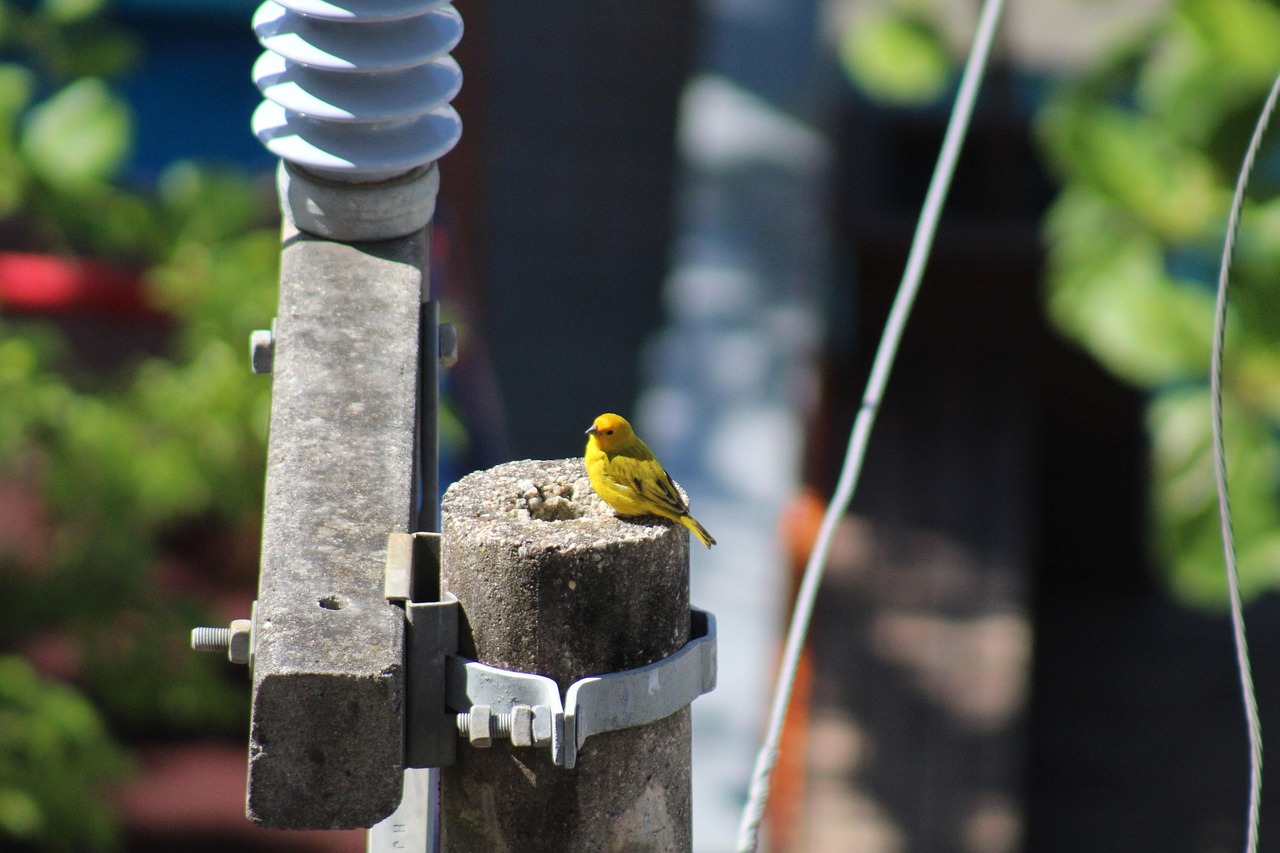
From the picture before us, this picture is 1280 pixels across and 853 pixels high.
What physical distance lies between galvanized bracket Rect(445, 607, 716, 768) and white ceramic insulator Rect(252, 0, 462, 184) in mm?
685

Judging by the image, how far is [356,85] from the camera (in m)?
1.94

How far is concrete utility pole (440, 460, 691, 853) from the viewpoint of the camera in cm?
166

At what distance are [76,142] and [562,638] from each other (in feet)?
8.84

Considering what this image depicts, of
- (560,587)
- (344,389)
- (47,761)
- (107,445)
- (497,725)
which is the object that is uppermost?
(344,389)

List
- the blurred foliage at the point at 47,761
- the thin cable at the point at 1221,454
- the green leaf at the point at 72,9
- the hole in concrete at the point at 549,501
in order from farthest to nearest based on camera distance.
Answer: the green leaf at the point at 72,9 → the blurred foliage at the point at 47,761 → the thin cable at the point at 1221,454 → the hole in concrete at the point at 549,501

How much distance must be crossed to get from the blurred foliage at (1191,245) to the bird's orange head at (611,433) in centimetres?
153

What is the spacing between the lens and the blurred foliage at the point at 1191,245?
3.34 meters

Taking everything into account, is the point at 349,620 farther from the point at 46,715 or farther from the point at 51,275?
the point at 51,275

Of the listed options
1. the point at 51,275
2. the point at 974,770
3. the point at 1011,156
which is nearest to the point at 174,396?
the point at 51,275

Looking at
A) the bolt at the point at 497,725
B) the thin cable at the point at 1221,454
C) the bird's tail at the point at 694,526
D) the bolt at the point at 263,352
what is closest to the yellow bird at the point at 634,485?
the bird's tail at the point at 694,526

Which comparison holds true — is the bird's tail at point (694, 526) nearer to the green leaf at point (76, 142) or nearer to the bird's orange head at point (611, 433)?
the bird's orange head at point (611, 433)

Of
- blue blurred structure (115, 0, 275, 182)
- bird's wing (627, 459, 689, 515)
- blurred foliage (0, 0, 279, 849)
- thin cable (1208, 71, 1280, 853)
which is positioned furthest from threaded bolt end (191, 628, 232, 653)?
blue blurred structure (115, 0, 275, 182)

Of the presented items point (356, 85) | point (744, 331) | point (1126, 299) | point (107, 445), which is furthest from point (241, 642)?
point (744, 331)

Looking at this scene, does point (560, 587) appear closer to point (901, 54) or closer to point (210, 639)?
point (210, 639)
